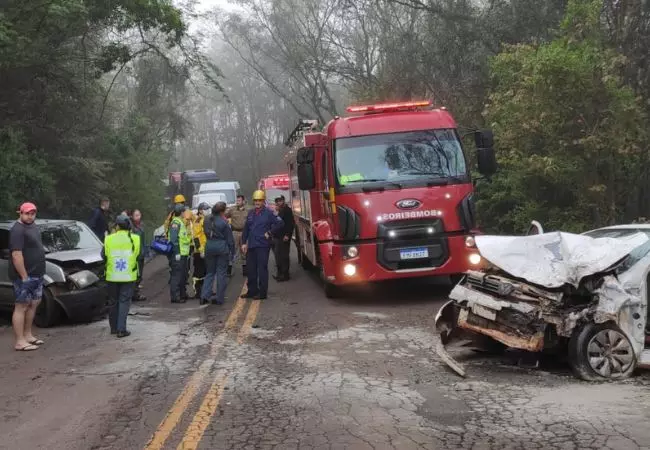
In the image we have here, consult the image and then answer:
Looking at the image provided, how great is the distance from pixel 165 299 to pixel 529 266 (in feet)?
24.8

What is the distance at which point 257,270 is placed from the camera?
11.6 m

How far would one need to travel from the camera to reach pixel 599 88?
44.0 ft

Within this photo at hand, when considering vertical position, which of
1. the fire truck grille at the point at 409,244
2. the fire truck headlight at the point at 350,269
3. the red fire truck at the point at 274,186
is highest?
the red fire truck at the point at 274,186

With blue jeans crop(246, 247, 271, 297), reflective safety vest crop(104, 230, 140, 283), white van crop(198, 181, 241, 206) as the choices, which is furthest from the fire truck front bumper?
white van crop(198, 181, 241, 206)

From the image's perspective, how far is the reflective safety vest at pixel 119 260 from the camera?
8945mm

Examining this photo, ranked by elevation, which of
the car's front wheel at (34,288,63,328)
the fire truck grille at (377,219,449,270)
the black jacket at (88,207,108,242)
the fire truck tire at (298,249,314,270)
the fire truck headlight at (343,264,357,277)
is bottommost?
the fire truck tire at (298,249,314,270)

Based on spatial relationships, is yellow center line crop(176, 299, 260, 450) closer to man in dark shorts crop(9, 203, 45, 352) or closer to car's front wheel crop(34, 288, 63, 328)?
man in dark shorts crop(9, 203, 45, 352)

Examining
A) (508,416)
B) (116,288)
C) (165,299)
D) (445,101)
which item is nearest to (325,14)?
(445,101)

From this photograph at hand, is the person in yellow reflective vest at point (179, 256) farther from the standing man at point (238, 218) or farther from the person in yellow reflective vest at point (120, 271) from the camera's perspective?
the standing man at point (238, 218)

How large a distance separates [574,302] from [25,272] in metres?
6.21

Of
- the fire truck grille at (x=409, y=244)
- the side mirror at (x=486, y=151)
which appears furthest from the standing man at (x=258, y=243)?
the side mirror at (x=486, y=151)

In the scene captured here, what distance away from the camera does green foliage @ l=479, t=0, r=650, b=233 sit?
13.4 meters

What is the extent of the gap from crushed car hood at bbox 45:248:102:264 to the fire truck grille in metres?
4.29

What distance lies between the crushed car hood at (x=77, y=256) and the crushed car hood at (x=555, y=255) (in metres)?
5.98
